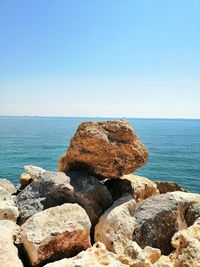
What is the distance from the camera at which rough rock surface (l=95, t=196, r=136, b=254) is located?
752 centimetres

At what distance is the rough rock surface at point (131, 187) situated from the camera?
1048 cm

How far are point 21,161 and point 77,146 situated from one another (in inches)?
1836

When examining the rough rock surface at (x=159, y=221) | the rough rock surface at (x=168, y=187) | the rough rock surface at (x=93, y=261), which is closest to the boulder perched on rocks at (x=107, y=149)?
the rough rock surface at (x=159, y=221)

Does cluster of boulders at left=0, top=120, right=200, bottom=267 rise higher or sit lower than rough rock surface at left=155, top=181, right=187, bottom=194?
higher

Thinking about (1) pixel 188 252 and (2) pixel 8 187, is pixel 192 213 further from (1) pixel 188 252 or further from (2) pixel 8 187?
(2) pixel 8 187

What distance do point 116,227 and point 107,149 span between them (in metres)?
3.05

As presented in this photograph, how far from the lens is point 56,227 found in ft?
22.3

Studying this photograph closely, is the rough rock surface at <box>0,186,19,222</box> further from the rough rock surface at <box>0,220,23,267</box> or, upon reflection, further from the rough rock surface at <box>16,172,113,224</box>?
the rough rock surface at <box>0,220,23,267</box>

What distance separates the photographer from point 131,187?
10.5 metres

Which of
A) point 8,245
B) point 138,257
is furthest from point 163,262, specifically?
point 8,245

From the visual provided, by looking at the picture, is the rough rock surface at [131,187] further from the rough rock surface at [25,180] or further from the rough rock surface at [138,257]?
the rough rock surface at [138,257]

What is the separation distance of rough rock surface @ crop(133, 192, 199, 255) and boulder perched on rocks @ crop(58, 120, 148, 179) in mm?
1645

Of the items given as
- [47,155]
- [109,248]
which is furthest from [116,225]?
[47,155]

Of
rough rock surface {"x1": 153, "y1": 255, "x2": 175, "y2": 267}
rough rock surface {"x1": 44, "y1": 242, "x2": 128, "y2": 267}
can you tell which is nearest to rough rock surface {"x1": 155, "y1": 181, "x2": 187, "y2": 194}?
rough rock surface {"x1": 153, "y1": 255, "x2": 175, "y2": 267}
